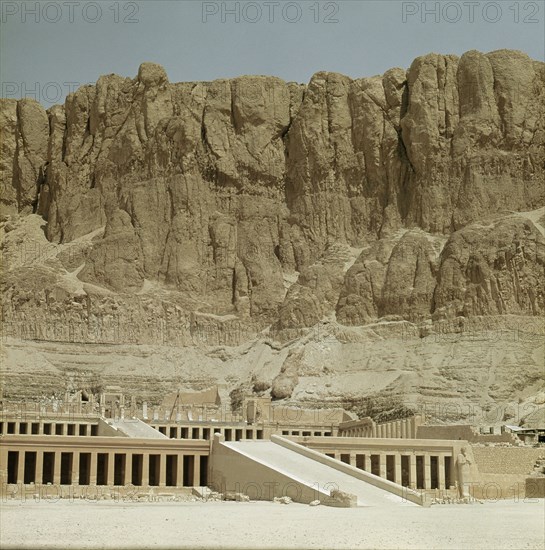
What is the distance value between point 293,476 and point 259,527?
53.8ft

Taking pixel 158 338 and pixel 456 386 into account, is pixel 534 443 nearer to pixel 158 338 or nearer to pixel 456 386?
pixel 456 386

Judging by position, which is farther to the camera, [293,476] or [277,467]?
[277,467]

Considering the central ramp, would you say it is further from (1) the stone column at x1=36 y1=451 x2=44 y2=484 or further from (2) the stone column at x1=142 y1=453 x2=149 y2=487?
(1) the stone column at x1=36 y1=451 x2=44 y2=484

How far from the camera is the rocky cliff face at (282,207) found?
13938cm

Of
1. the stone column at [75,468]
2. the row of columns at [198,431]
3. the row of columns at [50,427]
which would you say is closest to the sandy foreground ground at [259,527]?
the stone column at [75,468]

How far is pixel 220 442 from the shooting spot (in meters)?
68.2

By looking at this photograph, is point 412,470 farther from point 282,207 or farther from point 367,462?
point 282,207

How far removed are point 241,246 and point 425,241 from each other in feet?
78.9

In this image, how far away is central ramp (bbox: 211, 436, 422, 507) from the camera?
58.6 metres

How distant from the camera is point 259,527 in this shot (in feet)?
146

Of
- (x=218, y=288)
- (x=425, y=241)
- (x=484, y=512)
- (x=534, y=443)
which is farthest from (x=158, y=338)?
(x=484, y=512)

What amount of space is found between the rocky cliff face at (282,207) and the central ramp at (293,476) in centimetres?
Answer: 6655

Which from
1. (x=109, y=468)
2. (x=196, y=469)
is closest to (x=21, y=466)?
(x=109, y=468)

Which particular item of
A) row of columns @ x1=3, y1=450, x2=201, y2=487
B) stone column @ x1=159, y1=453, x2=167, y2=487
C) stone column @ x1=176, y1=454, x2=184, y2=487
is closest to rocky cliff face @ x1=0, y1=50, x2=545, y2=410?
stone column @ x1=176, y1=454, x2=184, y2=487
